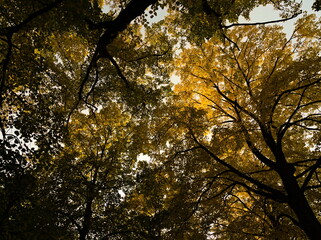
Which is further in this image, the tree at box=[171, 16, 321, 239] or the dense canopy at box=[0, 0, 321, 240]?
the tree at box=[171, 16, 321, 239]

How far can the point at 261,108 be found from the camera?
655 centimetres

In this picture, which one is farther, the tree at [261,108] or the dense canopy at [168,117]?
the tree at [261,108]

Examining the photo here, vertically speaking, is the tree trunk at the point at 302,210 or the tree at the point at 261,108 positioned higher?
the tree at the point at 261,108

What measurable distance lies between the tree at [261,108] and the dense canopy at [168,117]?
5 centimetres

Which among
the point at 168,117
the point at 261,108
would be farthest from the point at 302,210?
the point at 168,117

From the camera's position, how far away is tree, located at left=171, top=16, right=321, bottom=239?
6641 mm

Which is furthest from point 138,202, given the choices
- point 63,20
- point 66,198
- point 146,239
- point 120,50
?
point 63,20

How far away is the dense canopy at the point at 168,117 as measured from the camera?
5039 millimetres

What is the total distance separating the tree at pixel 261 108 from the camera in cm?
664

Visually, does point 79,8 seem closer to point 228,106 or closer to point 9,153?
point 9,153

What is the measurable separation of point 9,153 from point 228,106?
8.17 m

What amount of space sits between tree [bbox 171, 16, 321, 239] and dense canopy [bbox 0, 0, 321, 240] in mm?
51

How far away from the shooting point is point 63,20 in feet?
16.4

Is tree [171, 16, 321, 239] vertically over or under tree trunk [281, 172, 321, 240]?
over
